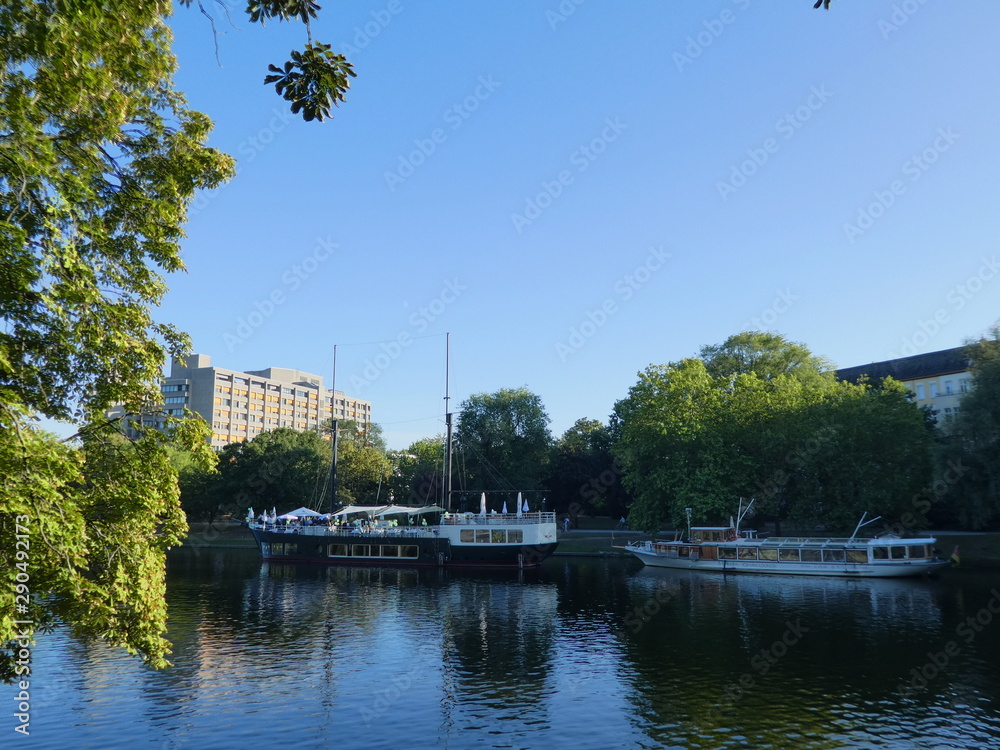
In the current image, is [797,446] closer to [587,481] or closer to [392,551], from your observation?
[587,481]

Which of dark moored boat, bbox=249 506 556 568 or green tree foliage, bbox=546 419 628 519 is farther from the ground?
green tree foliage, bbox=546 419 628 519

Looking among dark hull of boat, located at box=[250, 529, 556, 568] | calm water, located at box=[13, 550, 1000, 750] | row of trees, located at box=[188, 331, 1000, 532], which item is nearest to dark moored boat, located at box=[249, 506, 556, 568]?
dark hull of boat, located at box=[250, 529, 556, 568]

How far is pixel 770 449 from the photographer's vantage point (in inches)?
2707

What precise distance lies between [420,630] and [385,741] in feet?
53.0

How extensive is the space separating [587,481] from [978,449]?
52.5 meters

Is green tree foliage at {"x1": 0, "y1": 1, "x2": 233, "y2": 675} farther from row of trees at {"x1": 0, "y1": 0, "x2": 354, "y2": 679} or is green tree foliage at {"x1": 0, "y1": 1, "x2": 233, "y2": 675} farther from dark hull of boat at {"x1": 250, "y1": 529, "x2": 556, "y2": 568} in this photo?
dark hull of boat at {"x1": 250, "y1": 529, "x2": 556, "y2": 568}

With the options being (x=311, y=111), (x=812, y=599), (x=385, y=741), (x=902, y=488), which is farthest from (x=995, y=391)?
(x=311, y=111)

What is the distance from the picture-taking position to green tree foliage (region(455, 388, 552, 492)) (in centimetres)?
10275

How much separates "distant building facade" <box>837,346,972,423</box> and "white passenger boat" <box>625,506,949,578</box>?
53127mm

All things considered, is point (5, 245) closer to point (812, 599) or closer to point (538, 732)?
point (538, 732)

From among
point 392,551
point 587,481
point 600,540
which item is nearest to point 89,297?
point 392,551

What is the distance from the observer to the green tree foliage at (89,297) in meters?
9.62

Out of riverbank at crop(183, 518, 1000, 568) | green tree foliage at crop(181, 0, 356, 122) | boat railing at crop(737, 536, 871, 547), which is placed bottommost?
riverbank at crop(183, 518, 1000, 568)

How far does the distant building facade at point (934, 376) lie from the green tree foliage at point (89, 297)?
111 m
